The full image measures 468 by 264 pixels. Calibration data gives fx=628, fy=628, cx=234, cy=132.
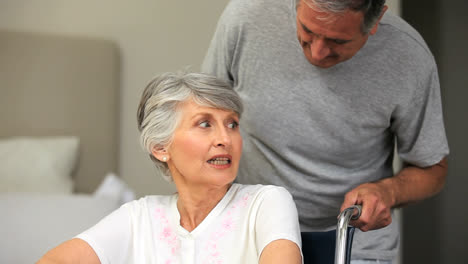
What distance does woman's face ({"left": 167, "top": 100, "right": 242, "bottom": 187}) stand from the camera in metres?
1.46

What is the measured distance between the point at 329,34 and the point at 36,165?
6.45ft

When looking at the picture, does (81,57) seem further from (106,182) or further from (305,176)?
(305,176)

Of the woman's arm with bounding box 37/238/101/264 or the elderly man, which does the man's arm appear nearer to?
the elderly man

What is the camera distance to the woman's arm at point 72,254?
1373mm

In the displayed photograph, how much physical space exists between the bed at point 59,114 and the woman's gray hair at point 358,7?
69.8 inches

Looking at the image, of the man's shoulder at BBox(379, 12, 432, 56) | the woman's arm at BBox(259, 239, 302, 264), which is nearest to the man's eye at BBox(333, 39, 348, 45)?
the man's shoulder at BBox(379, 12, 432, 56)

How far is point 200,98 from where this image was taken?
151 centimetres

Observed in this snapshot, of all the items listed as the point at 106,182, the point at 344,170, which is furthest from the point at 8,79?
the point at 344,170

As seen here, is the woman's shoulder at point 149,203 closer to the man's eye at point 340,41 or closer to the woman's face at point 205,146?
the woman's face at point 205,146

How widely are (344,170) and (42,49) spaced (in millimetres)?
2031

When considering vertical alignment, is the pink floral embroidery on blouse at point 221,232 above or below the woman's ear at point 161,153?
below

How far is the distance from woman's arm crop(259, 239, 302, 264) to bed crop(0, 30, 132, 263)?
172cm

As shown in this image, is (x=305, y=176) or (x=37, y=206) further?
(x=37, y=206)

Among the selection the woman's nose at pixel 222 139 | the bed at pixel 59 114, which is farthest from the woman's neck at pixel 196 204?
the bed at pixel 59 114
